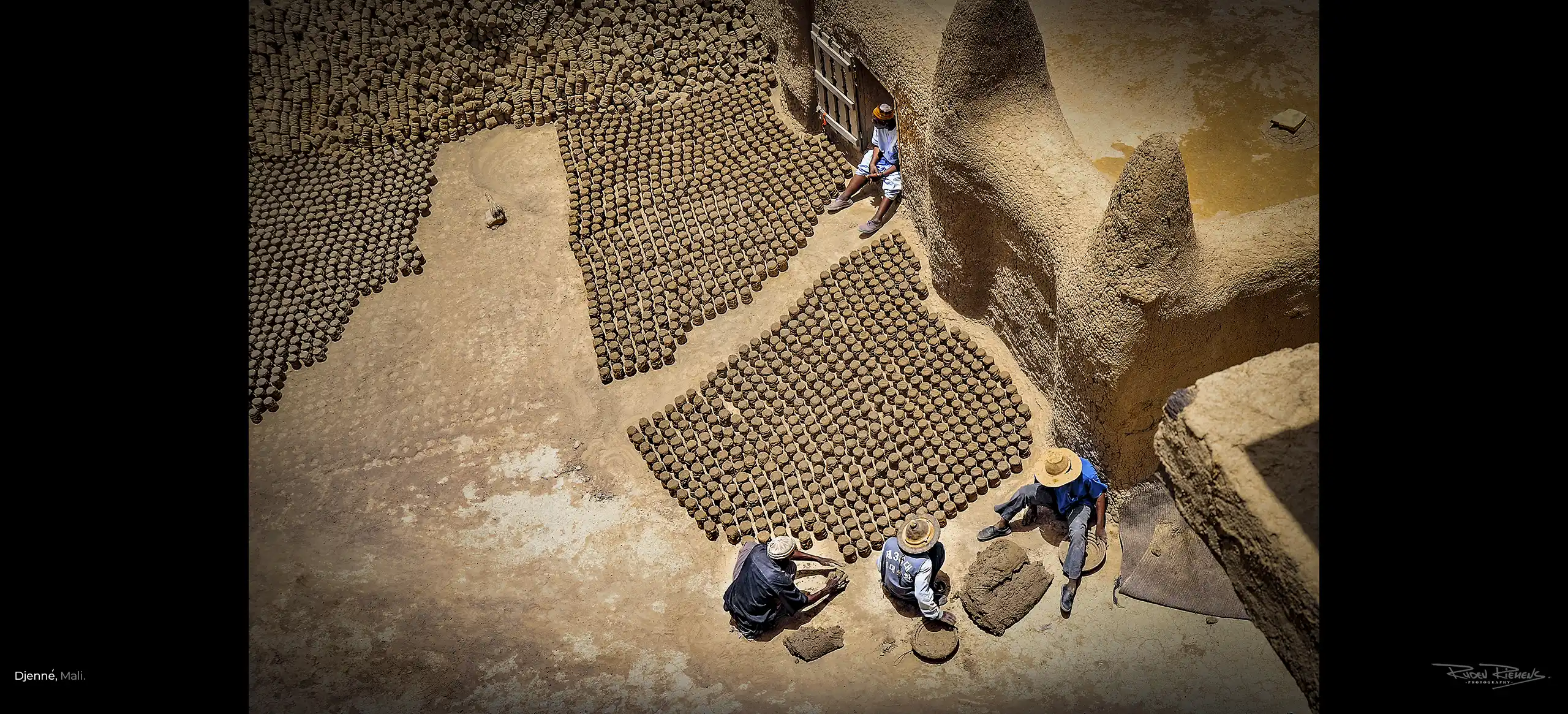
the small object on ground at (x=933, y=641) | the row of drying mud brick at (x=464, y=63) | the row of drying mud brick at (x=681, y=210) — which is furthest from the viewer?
the row of drying mud brick at (x=464, y=63)

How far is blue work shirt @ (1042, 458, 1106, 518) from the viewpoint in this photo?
27.4 ft

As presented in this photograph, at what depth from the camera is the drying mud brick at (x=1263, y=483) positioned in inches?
235

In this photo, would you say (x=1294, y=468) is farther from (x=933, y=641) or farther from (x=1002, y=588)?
(x=933, y=641)

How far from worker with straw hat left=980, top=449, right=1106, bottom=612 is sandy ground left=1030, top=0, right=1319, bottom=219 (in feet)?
6.65

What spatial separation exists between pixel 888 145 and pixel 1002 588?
4375mm

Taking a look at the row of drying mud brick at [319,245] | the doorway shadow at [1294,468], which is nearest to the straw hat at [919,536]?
the doorway shadow at [1294,468]

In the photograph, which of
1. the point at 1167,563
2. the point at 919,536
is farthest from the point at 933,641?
the point at 1167,563

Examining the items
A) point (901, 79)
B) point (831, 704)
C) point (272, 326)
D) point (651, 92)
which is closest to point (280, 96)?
point (272, 326)

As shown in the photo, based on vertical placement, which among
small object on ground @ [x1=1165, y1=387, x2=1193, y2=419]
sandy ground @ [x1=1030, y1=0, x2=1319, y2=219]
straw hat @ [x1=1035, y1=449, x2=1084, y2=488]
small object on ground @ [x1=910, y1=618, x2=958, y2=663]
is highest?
sandy ground @ [x1=1030, y1=0, x2=1319, y2=219]

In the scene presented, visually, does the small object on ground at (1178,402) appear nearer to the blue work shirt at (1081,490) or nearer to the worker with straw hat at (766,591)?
the blue work shirt at (1081,490)

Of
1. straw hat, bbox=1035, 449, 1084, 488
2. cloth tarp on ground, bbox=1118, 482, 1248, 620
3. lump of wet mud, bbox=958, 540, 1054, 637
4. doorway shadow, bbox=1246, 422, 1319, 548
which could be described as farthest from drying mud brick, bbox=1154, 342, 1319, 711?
lump of wet mud, bbox=958, 540, 1054, 637

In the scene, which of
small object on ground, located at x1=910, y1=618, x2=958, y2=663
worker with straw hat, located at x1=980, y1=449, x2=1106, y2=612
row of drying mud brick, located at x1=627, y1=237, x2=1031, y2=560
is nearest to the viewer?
small object on ground, located at x1=910, y1=618, x2=958, y2=663

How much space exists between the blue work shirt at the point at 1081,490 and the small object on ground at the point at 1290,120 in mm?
3085

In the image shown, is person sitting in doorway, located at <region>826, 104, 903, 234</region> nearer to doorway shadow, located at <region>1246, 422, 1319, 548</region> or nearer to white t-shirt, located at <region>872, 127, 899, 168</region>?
white t-shirt, located at <region>872, 127, 899, 168</region>
